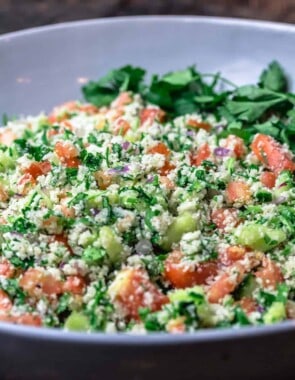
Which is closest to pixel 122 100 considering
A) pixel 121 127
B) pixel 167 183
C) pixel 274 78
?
pixel 121 127

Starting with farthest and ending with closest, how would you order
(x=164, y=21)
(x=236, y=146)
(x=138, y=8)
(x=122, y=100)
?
(x=138, y=8), (x=164, y=21), (x=122, y=100), (x=236, y=146)

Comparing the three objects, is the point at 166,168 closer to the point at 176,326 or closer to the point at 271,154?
the point at 271,154

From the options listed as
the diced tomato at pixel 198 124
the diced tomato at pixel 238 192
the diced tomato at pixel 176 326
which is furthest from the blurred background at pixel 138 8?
the diced tomato at pixel 176 326

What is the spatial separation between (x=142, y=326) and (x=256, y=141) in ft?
2.88

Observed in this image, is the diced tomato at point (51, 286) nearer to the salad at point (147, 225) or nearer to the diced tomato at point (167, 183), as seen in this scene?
the salad at point (147, 225)

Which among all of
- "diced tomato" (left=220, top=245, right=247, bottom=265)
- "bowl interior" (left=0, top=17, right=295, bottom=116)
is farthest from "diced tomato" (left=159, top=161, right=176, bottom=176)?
"bowl interior" (left=0, top=17, right=295, bottom=116)

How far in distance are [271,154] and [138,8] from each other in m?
1.61

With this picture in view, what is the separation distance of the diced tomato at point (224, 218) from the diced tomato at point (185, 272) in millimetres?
170

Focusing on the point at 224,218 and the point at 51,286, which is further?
the point at 224,218

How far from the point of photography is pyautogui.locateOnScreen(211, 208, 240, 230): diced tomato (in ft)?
7.00

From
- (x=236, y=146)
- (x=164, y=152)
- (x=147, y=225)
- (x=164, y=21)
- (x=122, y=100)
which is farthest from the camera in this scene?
(x=164, y=21)

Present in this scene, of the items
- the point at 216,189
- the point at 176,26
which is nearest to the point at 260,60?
the point at 176,26

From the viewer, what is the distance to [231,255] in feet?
6.59

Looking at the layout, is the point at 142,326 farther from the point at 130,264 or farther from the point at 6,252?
the point at 6,252
